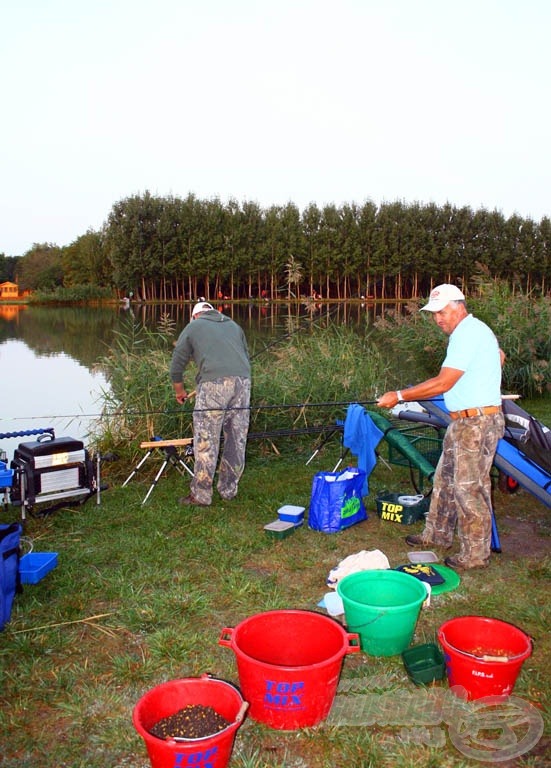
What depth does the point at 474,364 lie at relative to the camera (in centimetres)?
390

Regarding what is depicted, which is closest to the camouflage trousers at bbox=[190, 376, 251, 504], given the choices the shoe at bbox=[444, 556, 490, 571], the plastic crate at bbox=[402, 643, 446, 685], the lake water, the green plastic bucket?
the lake water

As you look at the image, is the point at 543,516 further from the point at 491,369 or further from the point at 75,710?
the point at 75,710

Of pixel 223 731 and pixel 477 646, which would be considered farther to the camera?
pixel 477 646

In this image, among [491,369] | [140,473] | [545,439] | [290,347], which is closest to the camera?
[491,369]

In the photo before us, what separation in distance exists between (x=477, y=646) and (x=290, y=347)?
600 centimetres

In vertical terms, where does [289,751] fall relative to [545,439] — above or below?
below

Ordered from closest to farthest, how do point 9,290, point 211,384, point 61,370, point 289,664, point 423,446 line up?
point 289,664 < point 211,384 < point 423,446 < point 61,370 < point 9,290

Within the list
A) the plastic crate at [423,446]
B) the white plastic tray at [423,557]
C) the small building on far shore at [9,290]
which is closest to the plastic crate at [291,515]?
the white plastic tray at [423,557]

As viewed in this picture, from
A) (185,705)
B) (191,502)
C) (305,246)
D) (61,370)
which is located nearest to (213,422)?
(191,502)

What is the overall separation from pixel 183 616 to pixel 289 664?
900 millimetres

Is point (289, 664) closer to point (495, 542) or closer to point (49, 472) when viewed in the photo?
point (495, 542)

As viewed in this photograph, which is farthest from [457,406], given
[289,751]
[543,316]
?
[543,316]

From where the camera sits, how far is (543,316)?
11.2 m

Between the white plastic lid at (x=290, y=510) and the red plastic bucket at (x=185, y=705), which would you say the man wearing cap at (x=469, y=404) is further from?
the red plastic bucket at (x=185, y=705)
